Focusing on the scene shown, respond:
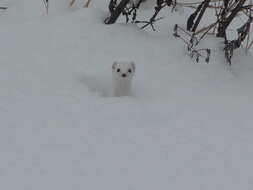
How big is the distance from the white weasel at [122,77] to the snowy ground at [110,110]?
0.12 metres

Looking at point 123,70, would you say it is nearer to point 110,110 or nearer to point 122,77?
point 122,77

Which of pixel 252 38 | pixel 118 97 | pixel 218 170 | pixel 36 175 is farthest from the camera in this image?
pixel 252 38

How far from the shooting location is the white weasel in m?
3.98

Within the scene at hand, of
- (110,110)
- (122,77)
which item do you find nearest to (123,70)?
(122,77)

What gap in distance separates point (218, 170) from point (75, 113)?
105cm

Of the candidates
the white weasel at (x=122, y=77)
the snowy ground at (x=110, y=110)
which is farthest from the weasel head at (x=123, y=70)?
the snowy ground at (x=110, y=110)

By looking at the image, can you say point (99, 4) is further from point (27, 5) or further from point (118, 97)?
point (118, 97)

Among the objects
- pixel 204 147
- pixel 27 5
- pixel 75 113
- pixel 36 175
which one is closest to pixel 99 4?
pixel 27 5

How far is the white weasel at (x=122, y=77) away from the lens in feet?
13.1

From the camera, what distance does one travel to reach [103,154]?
2.93 m

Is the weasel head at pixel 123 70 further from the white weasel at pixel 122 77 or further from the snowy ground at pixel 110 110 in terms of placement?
the snowy ground at pixel 110 110

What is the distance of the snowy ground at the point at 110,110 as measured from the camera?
2.76m

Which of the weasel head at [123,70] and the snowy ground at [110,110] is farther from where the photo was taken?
the weasel head at [123,70]

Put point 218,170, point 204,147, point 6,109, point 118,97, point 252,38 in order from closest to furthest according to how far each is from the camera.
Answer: point 218,170 < point 204,147 < point 6,109 < point 118,97 < point 252,38
